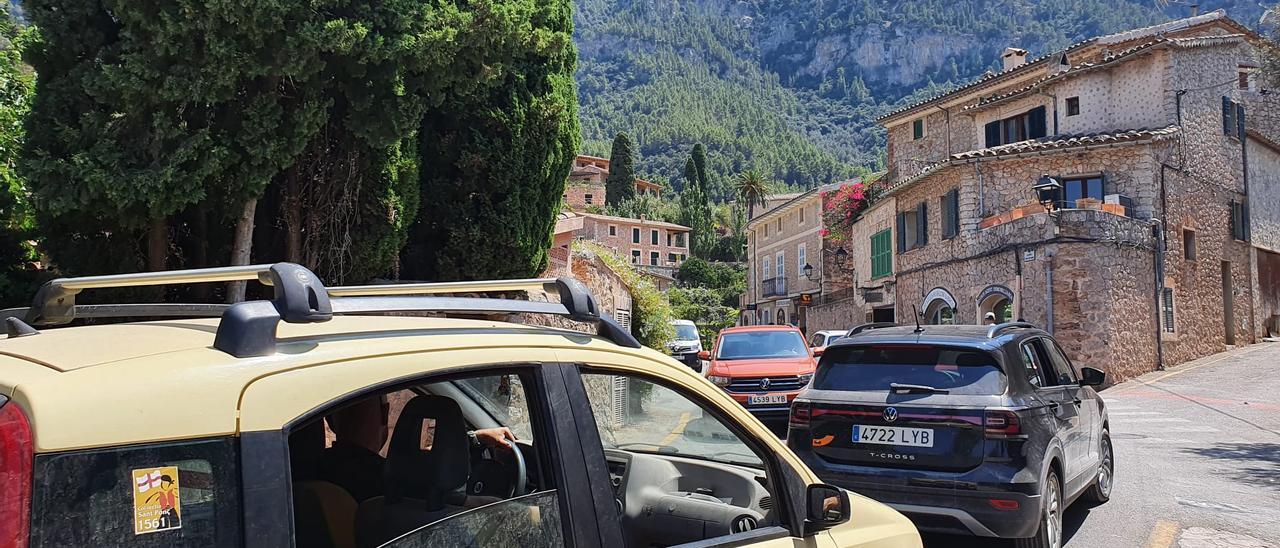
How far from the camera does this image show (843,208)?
4028 centimetres

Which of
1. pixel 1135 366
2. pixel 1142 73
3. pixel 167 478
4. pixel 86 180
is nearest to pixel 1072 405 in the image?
pixel 167 478

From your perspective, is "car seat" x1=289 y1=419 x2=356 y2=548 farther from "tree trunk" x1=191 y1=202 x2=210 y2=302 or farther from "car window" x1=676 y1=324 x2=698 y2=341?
"car window" x1=676 y1=324 x2=698 y2=341

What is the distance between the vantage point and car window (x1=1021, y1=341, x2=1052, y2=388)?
20.8 ft

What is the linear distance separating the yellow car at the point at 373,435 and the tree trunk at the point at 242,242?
17.4 ft

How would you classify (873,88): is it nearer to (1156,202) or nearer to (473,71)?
(1156,202)

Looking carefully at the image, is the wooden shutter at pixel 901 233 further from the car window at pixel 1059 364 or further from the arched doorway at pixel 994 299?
the car window at pixel 1059 364

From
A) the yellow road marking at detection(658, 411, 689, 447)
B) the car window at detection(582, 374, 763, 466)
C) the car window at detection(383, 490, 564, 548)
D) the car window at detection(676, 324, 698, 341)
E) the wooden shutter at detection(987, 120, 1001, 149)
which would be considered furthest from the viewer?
the car window at detection(676, 324, 698, 341)

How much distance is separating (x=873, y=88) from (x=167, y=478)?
18938cm

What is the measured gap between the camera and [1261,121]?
30500mm

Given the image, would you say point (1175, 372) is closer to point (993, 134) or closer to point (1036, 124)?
point (1036, 124)

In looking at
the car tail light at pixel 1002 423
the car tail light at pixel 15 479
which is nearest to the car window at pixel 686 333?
the car tail light at pixel 1002 423

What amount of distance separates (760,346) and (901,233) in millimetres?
18257

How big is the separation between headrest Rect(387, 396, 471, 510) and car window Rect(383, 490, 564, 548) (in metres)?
0.21

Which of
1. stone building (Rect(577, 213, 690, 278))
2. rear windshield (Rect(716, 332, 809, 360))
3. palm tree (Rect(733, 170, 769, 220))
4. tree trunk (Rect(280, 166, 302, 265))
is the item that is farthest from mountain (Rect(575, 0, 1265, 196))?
tree trunk (Rect(280, 166, 302, 265))
